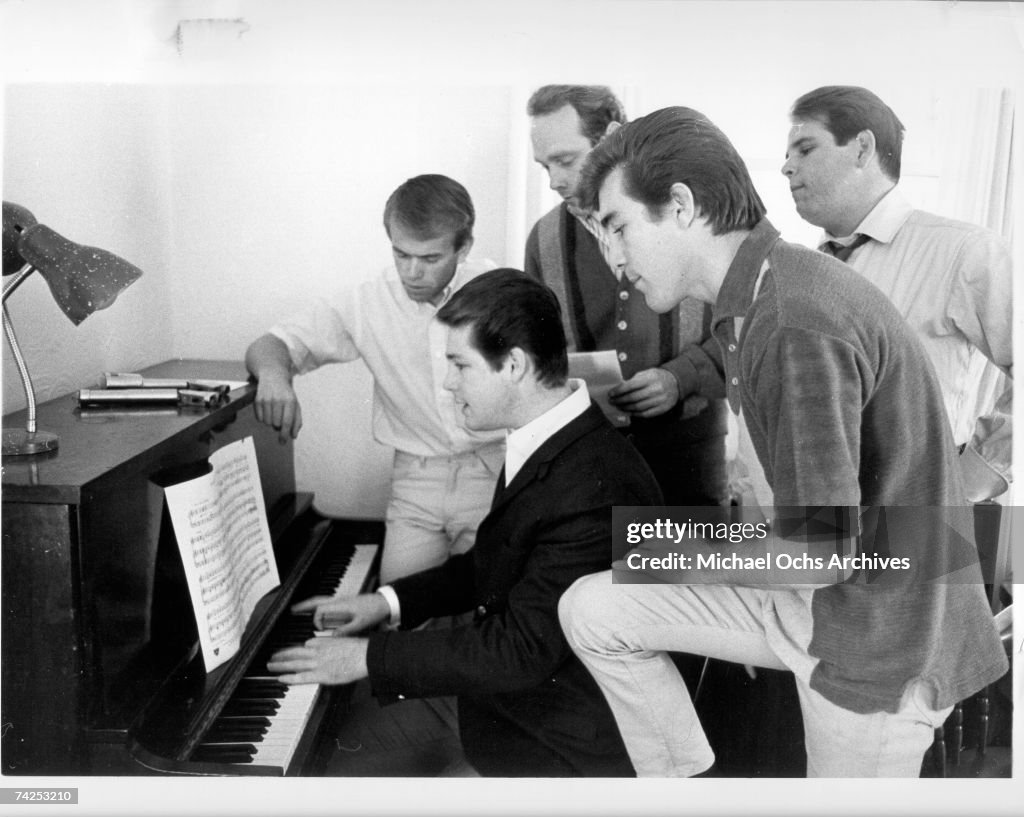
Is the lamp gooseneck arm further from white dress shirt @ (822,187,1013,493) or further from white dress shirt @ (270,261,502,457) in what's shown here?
white dress shirt @ (822,187,1013,493)

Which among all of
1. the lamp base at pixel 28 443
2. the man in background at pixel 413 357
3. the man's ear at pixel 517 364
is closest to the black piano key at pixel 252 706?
the man in background at pixel 413 357

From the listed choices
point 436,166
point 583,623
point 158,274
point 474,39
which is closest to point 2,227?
point 158,274

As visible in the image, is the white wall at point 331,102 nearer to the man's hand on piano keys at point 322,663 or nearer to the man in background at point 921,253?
the man in background at point 921,253

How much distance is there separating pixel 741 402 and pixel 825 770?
0.66 m

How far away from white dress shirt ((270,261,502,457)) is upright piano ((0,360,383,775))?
7.0 inches

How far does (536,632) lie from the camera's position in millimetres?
1479

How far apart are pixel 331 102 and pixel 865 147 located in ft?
2.95

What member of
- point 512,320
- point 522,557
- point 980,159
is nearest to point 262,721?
point 522,557

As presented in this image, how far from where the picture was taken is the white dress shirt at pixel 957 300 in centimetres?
153

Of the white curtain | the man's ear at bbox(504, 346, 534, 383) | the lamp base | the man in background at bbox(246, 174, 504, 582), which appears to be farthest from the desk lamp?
the white curtain

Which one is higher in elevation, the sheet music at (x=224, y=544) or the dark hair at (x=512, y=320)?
the dark hair at (x=512, y=320)

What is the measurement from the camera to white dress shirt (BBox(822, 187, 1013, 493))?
153cm

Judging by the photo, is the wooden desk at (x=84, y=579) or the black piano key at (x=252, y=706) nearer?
the wooden desk at (x=84, y=579)

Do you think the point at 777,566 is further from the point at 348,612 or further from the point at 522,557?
the point at 348,612
